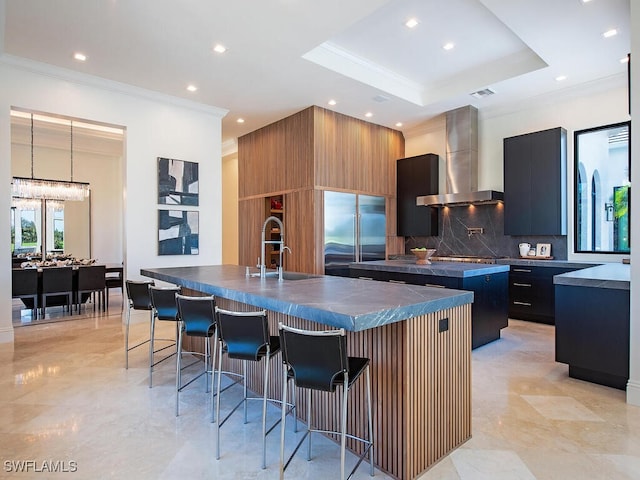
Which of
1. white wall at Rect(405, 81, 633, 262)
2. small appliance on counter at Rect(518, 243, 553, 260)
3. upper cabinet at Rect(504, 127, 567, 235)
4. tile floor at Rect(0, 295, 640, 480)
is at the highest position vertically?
white wall at Rect(405, 81, 633, 262)

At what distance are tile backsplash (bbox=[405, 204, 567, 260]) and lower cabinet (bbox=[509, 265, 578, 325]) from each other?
594mm

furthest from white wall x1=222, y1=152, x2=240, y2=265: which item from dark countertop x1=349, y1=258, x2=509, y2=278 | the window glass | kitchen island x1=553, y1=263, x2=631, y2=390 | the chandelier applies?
kitchen island x1=553, y1=263, x2=631, y2=390

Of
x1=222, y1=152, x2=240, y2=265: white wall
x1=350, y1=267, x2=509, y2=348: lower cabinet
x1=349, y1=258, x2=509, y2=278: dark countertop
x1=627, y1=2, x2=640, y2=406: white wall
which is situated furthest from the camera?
x1=222, y1=152, x2=240, y2=265: white wall

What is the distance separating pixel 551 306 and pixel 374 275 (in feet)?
8.91

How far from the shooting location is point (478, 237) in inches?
262

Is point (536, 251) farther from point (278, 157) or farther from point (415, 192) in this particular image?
point (278, 157)

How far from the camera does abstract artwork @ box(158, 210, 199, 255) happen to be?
5707mm

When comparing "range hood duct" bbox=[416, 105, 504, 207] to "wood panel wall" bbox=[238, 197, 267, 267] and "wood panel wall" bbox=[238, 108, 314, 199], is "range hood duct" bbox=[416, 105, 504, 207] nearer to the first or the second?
"wood panel wall" bbox=[238, 108, 314, 199]

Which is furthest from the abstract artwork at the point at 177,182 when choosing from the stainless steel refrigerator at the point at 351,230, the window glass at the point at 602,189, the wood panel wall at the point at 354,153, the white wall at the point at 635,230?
the window glass at the point at 602,189

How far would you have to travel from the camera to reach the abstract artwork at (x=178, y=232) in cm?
571

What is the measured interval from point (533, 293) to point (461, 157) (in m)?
2.57

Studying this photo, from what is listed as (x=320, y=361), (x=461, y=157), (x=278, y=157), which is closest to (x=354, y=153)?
(x=278, y=157)

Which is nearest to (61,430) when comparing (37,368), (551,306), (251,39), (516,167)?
(37,368)

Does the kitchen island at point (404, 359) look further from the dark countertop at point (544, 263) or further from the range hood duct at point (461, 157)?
the range hood duct at point (461, 157)
